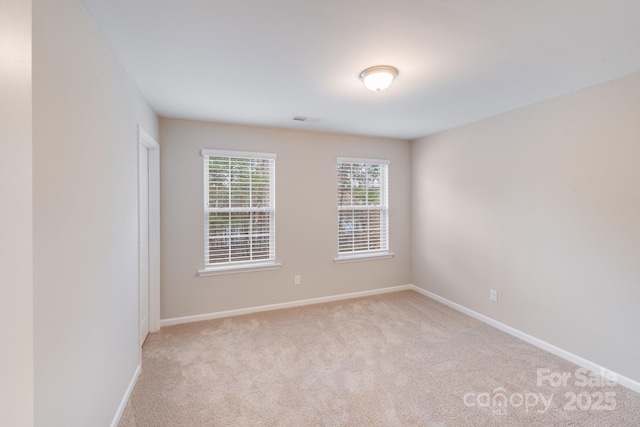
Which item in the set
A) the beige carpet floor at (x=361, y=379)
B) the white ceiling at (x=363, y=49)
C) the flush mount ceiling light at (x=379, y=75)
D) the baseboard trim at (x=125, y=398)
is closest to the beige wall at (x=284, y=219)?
the beige carpet floor at (x=361, y=379)

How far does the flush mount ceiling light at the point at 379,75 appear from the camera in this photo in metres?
2.03

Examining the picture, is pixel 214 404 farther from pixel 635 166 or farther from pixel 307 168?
pixel 635 166

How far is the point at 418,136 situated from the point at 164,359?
4201 mm

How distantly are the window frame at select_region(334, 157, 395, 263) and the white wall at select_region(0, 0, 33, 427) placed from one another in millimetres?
3404

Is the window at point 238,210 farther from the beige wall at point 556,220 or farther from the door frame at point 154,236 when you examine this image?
the beige wall at point 556,220

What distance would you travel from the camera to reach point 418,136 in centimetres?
422

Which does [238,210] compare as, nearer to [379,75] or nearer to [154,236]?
[154,236]

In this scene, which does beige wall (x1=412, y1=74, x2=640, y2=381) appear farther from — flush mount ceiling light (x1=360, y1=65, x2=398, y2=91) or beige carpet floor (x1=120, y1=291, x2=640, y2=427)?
flush mount ceiling light (x1=360, y1=65, x2=398, y2=91)

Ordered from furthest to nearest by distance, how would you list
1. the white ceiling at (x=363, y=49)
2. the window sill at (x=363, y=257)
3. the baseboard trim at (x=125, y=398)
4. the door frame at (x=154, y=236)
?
the window sill at (x=363, y=257), the door frame at (x=154, y=236), the baseboard trim at (x=125, y=398), the white ceiling at (x=363, y=49)

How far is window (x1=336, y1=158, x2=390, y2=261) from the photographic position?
4.17 m

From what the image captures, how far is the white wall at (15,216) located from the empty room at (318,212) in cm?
1

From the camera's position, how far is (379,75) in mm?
2051

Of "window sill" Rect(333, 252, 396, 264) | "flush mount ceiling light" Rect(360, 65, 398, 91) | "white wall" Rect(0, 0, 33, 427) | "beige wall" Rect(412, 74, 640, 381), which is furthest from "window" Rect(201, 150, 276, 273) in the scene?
"white wall" Rect(0, 0, 33, 427)

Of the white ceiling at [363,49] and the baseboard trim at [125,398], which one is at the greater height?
the white ceiling at [363,49]
